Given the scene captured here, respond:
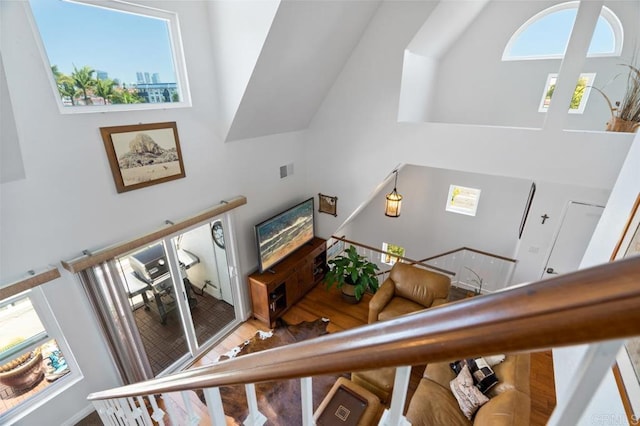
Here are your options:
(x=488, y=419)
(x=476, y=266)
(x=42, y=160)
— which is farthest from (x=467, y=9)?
(x=42, y=160)

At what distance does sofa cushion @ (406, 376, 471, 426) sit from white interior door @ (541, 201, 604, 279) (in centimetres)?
315

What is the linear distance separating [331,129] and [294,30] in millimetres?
1840

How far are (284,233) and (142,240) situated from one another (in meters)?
Result: 2.12

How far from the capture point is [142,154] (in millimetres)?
2840

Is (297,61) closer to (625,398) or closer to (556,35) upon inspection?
(625,398)

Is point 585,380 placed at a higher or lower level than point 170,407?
higher

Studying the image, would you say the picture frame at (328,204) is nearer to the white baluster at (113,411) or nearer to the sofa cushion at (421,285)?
the sofa cushion at (421,285)

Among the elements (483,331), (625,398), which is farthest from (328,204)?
(483,331)

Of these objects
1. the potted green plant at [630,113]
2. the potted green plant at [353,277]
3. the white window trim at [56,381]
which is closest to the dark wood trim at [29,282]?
the white window trim at [56,381]

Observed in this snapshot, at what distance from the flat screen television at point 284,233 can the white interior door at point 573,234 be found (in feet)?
12.8

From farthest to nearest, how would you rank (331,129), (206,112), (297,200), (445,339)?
1. (297,200)
2. (331,129)
3. (206,112)
4. (445,339)

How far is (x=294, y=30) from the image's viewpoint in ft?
9.70

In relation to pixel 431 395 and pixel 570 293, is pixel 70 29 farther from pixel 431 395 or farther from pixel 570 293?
pixel 431 395

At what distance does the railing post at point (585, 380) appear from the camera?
0.28 m
